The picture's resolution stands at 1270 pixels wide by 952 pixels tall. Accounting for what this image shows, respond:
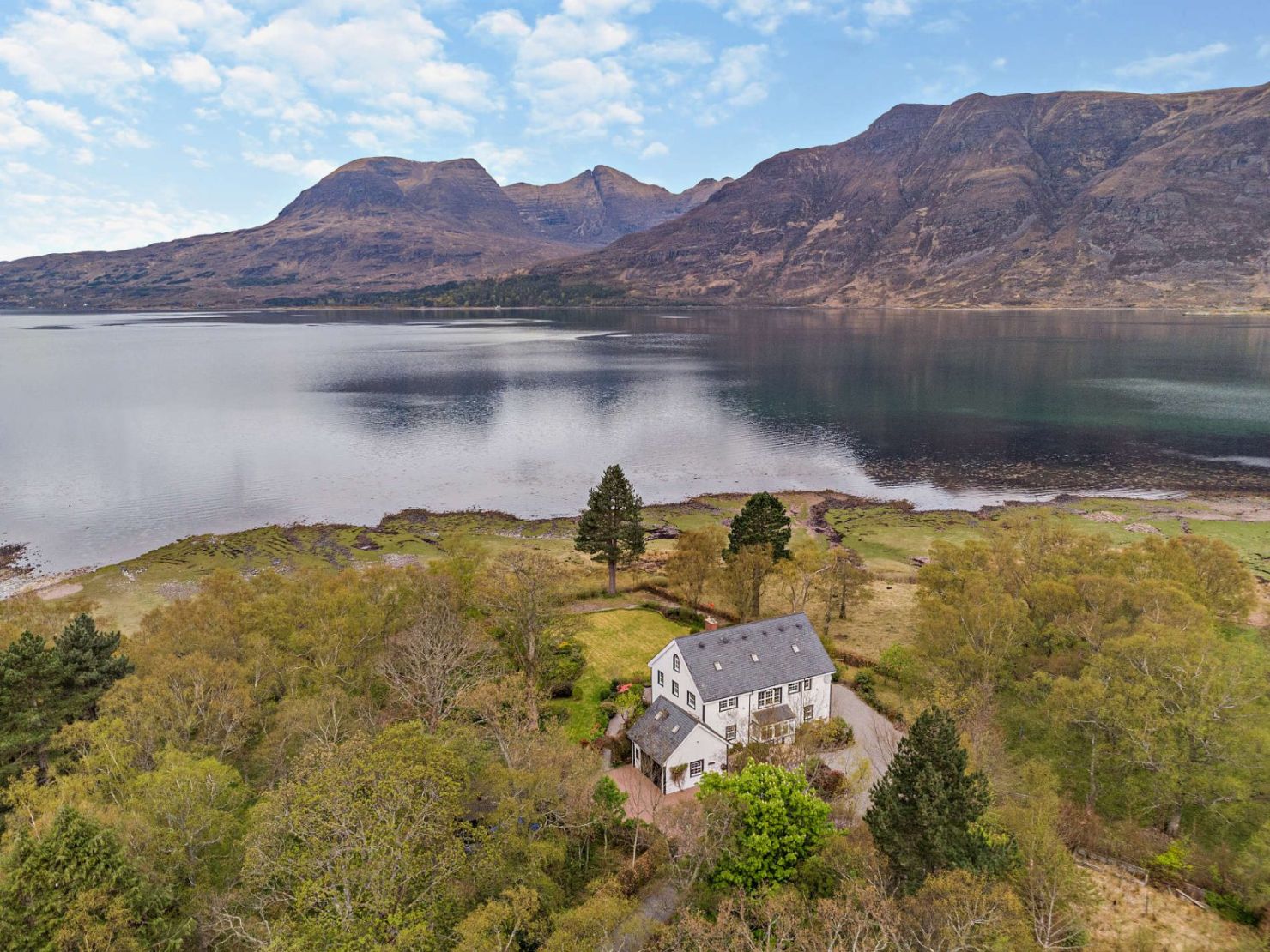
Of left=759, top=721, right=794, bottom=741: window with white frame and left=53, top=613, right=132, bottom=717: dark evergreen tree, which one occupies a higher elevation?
left=53, top=613, right=132, bottom=717: dark evergreen tree

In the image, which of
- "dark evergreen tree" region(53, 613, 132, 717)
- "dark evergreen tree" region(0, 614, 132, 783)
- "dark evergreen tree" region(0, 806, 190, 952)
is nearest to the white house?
"dark evergreen tree" region(0, 806, 190, 952)

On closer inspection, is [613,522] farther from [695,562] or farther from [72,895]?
[72,895]

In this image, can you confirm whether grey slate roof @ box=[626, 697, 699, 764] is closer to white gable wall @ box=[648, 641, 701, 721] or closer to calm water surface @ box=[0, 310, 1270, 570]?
white gable wall @ box=[648, 641, 701, 721]

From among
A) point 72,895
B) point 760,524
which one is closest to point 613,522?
point 760,524

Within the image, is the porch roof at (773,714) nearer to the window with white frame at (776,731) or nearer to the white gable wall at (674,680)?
the window with white frame at (776,731)

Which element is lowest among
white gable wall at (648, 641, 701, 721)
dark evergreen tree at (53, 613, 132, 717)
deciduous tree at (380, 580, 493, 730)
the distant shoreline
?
the distant shoreline
